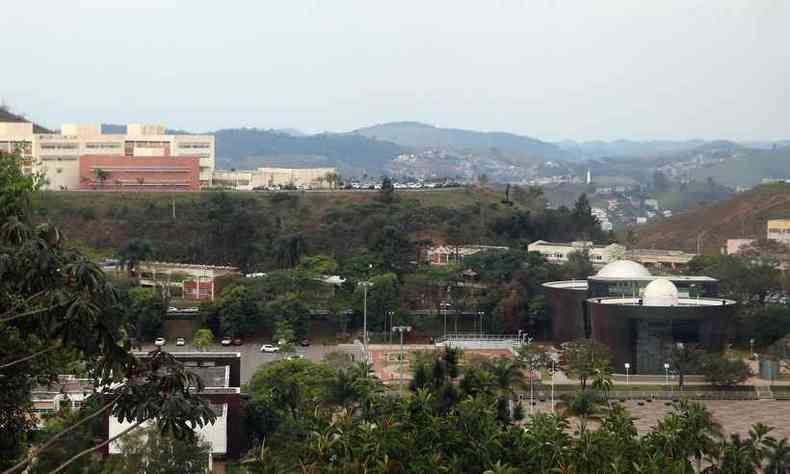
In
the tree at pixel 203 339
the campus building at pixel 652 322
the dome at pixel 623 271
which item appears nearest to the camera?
the campus building at pixel 652 322

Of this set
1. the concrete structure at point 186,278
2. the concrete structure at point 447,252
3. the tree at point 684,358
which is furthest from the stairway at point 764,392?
the concrete structure at point 186,278

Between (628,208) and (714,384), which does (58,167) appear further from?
(628,208)

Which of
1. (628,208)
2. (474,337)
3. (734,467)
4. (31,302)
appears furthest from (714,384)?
(628,208)

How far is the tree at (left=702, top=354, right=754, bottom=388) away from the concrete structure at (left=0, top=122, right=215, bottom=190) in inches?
1444

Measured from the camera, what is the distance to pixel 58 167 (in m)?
62.4

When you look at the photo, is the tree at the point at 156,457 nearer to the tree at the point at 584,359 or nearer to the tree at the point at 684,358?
the tree at the point at 584,359

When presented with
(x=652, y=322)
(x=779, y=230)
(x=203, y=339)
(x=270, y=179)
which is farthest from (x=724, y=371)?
(x=270, y=179)

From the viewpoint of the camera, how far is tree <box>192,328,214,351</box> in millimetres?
37312

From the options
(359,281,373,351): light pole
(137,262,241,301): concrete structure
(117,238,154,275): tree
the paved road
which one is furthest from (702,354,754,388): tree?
(117,238,154,275): tree

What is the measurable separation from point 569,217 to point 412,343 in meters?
22.9

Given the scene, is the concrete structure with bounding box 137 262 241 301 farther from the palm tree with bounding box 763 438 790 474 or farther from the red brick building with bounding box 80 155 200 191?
the palm tree with bounding box 763 438 790 474

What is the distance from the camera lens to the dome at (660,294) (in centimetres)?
3594

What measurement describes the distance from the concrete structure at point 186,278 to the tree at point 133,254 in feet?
1.44

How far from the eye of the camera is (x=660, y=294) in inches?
1417
